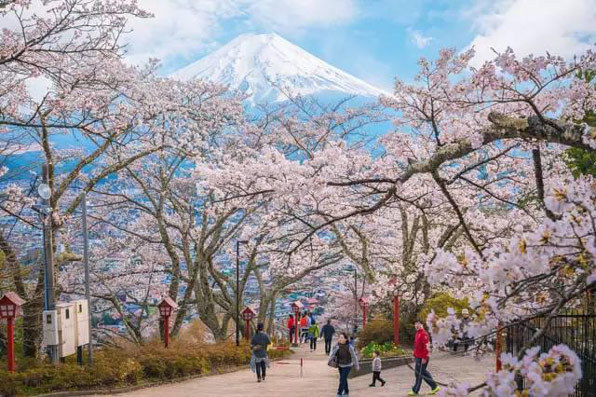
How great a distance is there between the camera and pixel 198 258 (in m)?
22.5

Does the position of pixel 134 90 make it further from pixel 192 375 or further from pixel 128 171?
pixel 192 375

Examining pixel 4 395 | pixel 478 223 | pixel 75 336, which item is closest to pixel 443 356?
pixel 478 223

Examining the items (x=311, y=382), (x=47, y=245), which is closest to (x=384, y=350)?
(x=311, y=382)

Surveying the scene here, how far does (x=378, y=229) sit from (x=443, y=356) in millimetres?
6261

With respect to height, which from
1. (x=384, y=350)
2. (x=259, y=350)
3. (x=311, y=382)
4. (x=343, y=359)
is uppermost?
(x=343, y=359)

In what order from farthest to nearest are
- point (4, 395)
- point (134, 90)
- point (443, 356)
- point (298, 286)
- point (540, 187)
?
1. point (298, 286)
2. point (134, 90)
3. point (443, 356)
4. point (4, 395)
5. point (540, 187)

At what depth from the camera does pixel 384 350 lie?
1922cm

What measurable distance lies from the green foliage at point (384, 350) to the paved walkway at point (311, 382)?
89 cm

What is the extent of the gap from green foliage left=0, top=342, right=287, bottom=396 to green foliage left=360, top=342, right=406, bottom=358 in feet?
14.6

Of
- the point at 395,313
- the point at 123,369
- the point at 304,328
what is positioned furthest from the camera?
the point at 304,328

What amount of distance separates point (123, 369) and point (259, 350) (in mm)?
3271

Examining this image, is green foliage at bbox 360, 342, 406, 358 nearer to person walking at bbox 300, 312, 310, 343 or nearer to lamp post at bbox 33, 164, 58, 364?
lamp post at bbox 33, 164, 58, 364

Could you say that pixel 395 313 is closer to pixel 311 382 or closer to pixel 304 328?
pixel 311 382

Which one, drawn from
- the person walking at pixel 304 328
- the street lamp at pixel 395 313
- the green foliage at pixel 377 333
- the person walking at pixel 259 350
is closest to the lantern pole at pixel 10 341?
the person walking at pixel 259 350
